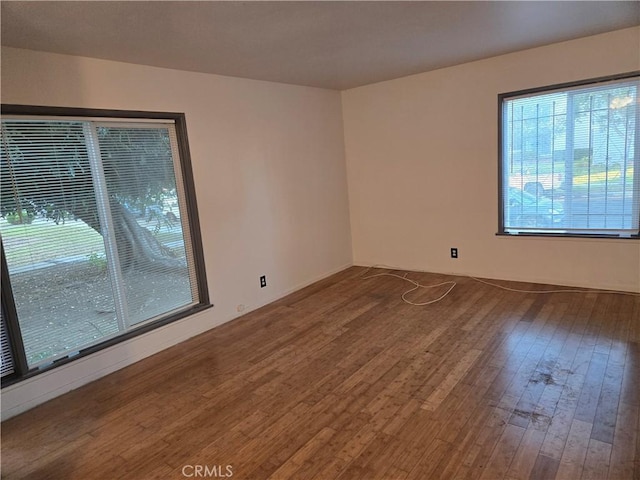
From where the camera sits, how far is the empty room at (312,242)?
2.20 m

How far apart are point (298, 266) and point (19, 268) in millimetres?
2746

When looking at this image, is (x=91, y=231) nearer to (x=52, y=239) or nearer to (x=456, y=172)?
(x=52, y=239)

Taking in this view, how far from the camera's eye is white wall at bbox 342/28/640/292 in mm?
3787

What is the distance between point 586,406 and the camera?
2.26 meters

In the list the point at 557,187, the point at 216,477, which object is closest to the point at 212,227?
the point at 216,477

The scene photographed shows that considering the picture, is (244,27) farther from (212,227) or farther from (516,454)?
(516,454)

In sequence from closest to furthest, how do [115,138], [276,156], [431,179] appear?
A: [115,138], [276,156], [431,179]

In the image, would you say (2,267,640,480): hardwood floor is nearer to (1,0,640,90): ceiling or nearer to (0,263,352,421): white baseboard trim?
(0,263,352,421): white baseboard trim

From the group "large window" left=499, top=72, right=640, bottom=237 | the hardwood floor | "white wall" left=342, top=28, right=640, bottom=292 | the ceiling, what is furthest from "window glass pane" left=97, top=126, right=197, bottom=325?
"large window" left=499, top=72, right=640, bottom=237

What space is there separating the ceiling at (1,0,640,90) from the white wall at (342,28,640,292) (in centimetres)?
30

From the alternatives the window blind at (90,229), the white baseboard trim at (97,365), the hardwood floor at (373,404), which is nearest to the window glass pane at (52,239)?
the window blind at (90,229)

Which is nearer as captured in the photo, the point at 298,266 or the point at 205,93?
the point at 205,93

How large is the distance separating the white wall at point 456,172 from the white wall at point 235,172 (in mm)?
398

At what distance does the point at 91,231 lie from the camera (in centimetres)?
303
